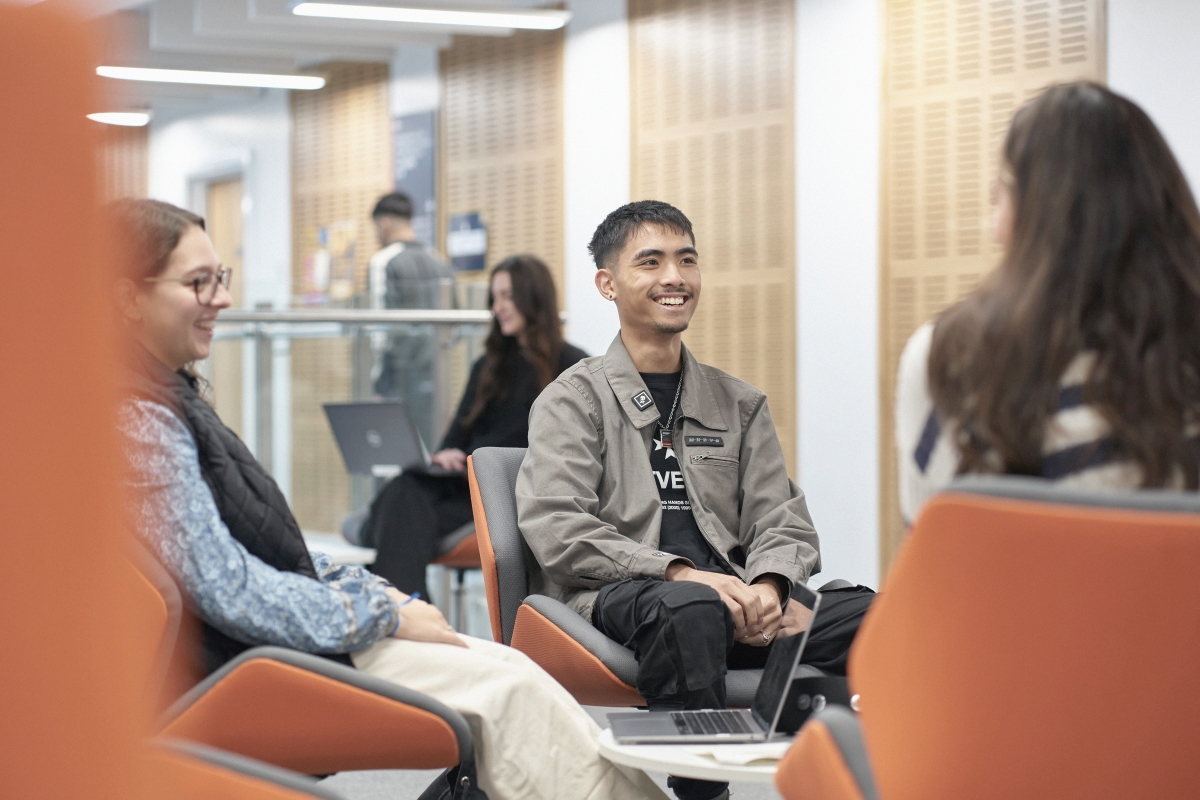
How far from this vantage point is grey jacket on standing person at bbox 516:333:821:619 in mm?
2545

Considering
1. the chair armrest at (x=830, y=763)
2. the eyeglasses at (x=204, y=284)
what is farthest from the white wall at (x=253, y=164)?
the chair armrest at (x=830, y=763)

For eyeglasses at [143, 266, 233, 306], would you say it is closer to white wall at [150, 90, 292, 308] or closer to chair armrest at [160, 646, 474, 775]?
chair armrest at [160, 646, 474, 775]

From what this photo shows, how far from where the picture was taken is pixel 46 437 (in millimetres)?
849

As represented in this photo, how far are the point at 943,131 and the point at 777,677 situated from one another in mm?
4049

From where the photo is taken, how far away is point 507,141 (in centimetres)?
753

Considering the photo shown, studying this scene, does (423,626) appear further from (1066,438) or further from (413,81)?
(413,81)

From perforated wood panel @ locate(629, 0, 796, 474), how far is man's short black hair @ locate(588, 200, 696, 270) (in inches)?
124

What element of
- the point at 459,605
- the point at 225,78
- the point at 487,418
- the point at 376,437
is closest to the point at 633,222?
the point at 487,418

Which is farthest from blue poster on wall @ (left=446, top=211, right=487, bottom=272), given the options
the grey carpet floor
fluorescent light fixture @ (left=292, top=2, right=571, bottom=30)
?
the grey carpet floor

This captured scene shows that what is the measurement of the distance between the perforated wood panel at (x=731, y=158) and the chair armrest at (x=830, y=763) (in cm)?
461

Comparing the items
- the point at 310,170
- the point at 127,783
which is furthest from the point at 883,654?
the point at 310,170

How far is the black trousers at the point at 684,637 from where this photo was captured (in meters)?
2.28

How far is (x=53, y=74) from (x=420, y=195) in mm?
7404

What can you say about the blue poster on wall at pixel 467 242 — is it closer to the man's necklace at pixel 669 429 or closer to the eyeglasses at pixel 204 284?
the man's necklace at pixel 669 429
